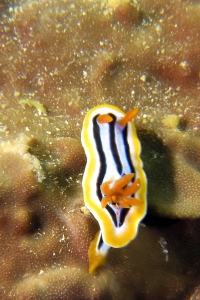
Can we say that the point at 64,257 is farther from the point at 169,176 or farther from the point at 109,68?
the point at 109,68

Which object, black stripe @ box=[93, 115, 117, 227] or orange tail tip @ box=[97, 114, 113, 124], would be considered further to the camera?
orange tail tip @ box=[97, 114, 113, 124]

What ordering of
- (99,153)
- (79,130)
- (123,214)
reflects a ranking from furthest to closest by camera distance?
(79,130) < (99,153) < (123,214)

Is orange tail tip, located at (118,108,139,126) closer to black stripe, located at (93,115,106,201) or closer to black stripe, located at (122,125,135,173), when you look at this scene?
black stripe, located at (122,125,135,173)

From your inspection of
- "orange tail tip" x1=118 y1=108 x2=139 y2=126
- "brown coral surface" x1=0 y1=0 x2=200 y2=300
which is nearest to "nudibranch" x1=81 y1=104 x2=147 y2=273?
"orange tail tip" x1=118 y1=108 x2=139 y2=126

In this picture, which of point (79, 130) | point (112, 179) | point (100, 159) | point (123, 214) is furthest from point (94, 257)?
point (79, 130)

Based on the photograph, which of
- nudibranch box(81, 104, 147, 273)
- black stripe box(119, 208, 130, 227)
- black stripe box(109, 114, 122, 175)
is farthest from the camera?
black stripe box(109, 114, 122, 175)

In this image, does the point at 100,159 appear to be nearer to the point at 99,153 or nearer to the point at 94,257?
the point at 99,153
